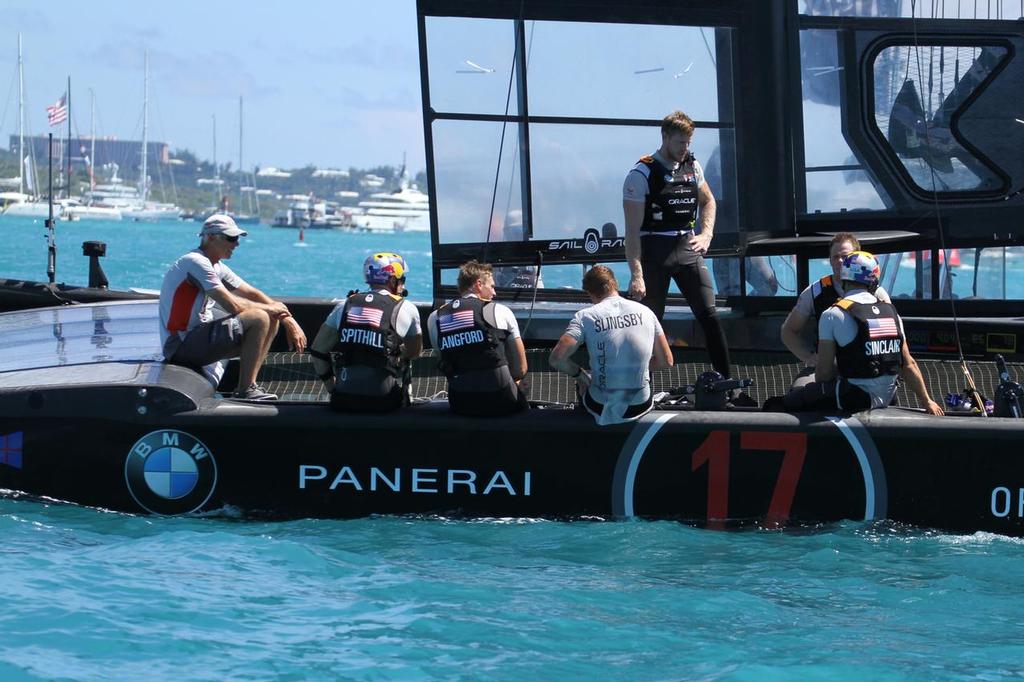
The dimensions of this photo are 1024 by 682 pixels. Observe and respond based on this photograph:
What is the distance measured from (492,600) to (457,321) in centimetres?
165

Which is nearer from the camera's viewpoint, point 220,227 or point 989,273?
point 220,227

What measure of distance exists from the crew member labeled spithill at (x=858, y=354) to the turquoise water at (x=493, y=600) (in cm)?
64

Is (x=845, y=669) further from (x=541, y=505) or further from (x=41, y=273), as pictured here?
(x=41, y=273)

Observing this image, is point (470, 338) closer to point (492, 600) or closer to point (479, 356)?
point (479, 356)

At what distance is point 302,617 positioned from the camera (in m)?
5.78

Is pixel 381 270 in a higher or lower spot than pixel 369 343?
higher

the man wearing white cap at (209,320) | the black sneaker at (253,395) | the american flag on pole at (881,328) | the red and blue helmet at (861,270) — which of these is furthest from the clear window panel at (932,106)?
the black sneaker at (253,395)

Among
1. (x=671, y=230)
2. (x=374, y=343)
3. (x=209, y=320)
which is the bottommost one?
(x=374, y=343)

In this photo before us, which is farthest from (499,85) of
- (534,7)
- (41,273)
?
(41,273)

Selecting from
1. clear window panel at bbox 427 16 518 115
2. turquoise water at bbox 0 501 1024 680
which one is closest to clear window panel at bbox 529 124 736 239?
clear window panel at bbox 427 16 518 115

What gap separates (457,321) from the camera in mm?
7125

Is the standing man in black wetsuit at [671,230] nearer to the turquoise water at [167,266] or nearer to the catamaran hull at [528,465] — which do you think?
the catamaran hull at [528,465]

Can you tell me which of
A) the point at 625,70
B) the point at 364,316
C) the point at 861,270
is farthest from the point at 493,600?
the point at 625,70

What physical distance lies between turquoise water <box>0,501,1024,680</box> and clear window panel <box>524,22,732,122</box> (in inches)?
131
